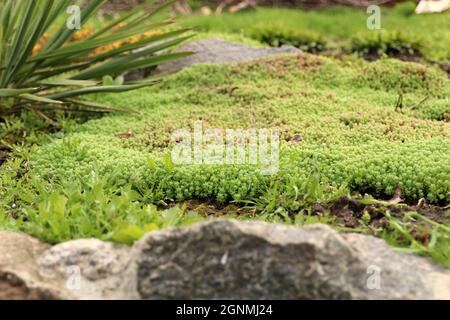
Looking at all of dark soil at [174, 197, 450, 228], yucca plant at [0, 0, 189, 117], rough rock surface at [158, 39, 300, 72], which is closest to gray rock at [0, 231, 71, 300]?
dark soil at [174, 197, 450, 228]

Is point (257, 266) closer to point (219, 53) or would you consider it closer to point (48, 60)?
point (48, 60)

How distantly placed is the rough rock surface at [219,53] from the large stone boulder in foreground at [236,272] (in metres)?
3.62

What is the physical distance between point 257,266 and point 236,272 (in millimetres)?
83

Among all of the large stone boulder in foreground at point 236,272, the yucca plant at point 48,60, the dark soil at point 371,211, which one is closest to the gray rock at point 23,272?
the large stone boulder in foreground at point 236,272

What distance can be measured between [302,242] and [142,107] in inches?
116

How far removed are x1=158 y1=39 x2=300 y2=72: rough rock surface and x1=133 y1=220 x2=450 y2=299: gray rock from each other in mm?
3629

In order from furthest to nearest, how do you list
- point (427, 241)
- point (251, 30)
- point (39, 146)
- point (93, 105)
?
point (251, 30)
point (93, 105)
point (39, 146)
point (427, 241)

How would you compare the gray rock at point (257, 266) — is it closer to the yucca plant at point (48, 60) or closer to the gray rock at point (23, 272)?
the gray rock at point (23, 272)

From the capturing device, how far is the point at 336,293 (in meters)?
2.78

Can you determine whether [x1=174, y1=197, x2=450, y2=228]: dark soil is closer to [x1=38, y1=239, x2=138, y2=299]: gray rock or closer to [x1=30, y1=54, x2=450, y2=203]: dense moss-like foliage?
[x1=30, y1=54, x2=450, y2=203]: dense moss-like foliage

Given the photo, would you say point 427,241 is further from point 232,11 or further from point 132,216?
point 232,11

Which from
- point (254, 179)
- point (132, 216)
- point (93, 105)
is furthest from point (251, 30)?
point (132, 216)

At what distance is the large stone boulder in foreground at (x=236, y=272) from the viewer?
2.79 metres

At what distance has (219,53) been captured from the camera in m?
6.55
